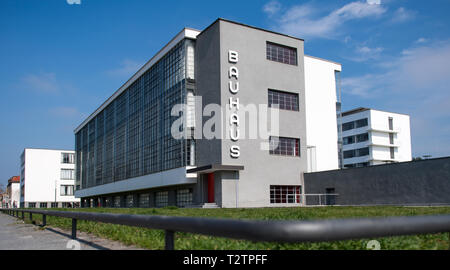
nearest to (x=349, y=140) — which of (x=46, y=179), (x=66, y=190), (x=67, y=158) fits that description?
(x=67, y=158)

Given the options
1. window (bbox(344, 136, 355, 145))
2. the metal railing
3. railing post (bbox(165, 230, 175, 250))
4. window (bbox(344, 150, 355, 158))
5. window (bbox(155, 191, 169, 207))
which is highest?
window (bbox(344, 136, 355, 145))

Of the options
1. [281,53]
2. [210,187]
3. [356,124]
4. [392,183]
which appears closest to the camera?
[392,183]

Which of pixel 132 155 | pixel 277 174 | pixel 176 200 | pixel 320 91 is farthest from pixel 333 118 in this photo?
pixel 132 155

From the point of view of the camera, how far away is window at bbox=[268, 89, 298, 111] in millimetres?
40225

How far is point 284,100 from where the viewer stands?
41094 mm

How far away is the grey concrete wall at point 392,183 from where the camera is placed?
2939 centimetres

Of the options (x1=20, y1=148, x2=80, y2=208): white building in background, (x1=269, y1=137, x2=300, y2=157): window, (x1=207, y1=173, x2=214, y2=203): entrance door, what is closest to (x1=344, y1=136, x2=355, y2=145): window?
(x1=269, y1=137, x2=300, y2=157): window

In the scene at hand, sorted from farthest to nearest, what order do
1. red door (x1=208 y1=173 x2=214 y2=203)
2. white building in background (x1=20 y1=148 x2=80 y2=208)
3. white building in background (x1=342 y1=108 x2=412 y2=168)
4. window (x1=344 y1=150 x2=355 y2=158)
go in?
1. white building in background (x1=20 y1=148 x2=80 y2=208)
2. window (x1=344 y1=150 x2=355 y2=158)
3. white building in background (x1=342 y1=108 x2=412 y2=168)
4. red door (x1=208 y1=173 x2=214 y2=203)

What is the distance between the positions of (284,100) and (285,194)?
917 centimetres

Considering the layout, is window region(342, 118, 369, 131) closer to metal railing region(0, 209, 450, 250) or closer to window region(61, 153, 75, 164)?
window region(61, 153, 75, 164)

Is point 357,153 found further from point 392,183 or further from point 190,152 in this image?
point 190,152

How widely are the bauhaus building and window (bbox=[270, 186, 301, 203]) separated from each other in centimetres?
10

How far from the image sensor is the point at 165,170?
A: 42.5 metres

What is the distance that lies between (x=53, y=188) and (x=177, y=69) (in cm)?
8322
